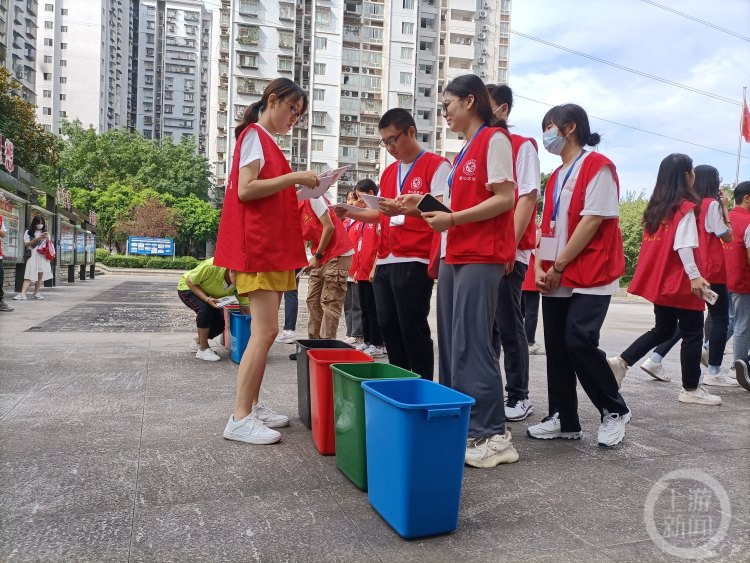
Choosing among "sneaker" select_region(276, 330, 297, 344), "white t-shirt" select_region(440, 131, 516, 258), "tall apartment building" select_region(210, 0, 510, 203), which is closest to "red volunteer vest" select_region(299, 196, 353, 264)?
"sneaker" select_region(276, 330, 297, 344)

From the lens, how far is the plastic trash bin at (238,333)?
17.7 feet

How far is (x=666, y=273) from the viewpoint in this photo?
4.57 meters

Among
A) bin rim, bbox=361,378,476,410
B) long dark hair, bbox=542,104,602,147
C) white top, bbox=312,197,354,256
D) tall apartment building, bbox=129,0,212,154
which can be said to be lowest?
bin rim, bbox=361,378,476,410

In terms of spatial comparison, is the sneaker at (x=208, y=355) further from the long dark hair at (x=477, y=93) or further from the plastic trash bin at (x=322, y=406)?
the long dark hair at (x=477, y=93)

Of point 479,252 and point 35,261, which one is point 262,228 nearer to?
point 479,252

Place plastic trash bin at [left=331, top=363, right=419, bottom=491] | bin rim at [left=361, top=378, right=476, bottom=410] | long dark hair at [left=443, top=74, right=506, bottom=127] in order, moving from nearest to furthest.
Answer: bin rim at [left=361, top=378, right=476, bottom=410], plastic trash bin at [left=331, top=363, right=419, bottom=491], long dark hair at [left=443, top=74, right=506, bottom=127]

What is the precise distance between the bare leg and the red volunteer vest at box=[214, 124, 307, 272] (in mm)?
191

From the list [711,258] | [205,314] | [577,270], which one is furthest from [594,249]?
[205,314]

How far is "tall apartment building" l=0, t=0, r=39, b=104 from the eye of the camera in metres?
54.2

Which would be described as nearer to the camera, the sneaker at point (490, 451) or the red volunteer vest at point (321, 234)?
the sneaker at point (490, 451)

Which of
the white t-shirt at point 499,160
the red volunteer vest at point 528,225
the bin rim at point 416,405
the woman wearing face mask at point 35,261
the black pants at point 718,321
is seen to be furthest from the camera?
the woman wearing face mask at point 35,261

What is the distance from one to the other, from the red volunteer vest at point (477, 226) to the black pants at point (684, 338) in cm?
227

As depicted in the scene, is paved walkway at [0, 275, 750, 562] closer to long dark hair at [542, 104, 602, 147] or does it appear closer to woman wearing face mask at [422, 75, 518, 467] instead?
woman wearing face mask at [422, 75, 518, 467]

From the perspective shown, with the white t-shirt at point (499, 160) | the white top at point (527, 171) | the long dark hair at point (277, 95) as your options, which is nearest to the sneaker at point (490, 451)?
the white t-shirt at point (499, 160)
